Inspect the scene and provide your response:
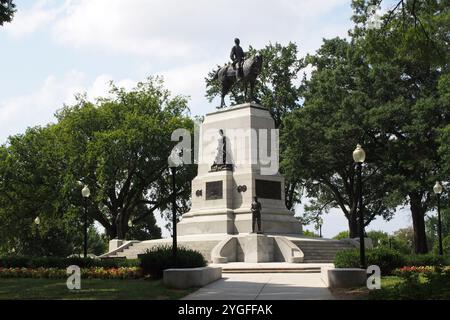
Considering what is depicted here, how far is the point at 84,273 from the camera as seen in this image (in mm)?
21797

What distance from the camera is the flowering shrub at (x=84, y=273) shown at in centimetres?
2058

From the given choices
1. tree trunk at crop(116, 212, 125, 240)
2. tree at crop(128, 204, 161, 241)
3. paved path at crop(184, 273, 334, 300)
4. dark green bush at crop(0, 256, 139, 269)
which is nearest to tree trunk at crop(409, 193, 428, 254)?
paved path at crop(184, 273, 334, 300)

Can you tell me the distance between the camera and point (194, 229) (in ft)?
107

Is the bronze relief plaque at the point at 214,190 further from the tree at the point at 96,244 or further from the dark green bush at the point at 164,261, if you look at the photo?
the tree at the point at 96,244

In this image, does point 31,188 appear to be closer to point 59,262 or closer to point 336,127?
point 59,262

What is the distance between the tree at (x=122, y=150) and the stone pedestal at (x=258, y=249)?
2069 centimetres

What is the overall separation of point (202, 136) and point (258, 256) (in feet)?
36.0

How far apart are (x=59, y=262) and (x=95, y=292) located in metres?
10.5

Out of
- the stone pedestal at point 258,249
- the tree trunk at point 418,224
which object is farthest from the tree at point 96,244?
the stone pedestal at point 258,249

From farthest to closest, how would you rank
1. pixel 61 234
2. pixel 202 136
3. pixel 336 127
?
1. pixel 61 234
2. pixel 336 127
3. pixel 202 136

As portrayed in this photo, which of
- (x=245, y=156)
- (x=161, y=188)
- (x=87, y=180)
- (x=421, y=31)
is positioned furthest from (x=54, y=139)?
(x=421, y=31)

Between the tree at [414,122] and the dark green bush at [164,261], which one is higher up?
the tree at [414,122]
